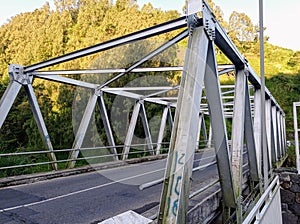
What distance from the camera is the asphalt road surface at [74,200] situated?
438 cm

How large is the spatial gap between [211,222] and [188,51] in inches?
109

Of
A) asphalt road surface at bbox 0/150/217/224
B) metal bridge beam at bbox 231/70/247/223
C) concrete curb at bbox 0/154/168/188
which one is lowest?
asphalt road surface at bbox 0/150/217/224

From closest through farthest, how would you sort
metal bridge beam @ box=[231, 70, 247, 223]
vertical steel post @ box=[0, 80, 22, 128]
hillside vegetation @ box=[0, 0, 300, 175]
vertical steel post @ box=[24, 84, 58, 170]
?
metal bridge beam @ box=[231, 70, 247, 223] → vertical steel post @ box=[0, 80, 22, 128] → vertical steel post @ box=[24, 84, 58, 170] → hillside vegetation @ box=[0, 0, 300, 175]

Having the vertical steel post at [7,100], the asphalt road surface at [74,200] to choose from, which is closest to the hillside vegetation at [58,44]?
the vertical steel post at [7,100]

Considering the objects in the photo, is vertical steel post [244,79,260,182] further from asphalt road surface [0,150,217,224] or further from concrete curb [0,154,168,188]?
concrete curb [0,154,168,188]

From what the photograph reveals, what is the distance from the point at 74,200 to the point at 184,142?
3.81m

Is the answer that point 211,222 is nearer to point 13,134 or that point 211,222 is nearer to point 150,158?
point 150,158

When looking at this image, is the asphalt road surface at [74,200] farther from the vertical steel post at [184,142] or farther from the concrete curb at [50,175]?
the vertical steel post at [184,142]

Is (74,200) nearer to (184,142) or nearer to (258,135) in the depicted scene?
(184,142)

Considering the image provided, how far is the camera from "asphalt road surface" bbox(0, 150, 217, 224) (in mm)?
4375

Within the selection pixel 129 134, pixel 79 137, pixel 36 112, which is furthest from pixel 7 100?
pixel 129 134

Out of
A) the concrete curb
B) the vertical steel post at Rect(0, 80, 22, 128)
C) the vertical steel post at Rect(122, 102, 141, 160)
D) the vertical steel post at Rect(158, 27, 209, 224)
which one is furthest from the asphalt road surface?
the vertical steel post at Rect(122, 102, 141, 160)

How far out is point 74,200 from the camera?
5.50 meters

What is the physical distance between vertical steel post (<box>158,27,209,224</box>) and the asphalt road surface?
2.22 m
